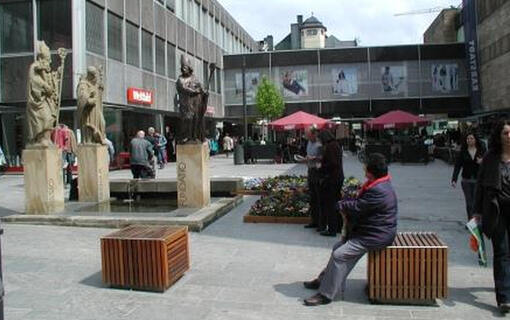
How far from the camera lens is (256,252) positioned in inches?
339

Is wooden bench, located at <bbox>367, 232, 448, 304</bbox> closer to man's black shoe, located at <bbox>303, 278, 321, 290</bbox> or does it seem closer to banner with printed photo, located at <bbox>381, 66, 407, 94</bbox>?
man's black shoe, located at <bbox>303, 278, 321, 290</bbox>

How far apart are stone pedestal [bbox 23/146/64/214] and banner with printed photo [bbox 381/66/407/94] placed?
140 feet

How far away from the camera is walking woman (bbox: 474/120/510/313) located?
5.88 metres

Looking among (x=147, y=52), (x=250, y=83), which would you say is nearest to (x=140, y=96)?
(x=147, y=52)

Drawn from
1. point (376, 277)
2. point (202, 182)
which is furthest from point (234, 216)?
point (376, 277)

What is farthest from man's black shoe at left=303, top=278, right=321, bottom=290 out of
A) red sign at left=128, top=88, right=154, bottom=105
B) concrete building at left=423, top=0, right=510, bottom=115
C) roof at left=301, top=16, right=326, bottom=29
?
roof at left=301, top=16, right=326, bottom=29

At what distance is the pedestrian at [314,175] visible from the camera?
10.1 m

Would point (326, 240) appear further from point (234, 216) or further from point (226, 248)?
point (234, 216)

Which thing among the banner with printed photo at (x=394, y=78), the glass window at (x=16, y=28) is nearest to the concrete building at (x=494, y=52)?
the banner with printed photo at (x=394, y=78)

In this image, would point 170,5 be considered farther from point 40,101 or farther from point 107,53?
point 40,101

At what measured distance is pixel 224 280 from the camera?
7094 mm

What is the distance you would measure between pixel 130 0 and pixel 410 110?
27893 millimetres

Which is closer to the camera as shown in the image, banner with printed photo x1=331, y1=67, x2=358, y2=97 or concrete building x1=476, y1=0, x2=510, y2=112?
concrete building x1=476, y1=0, x2=510, y2=112

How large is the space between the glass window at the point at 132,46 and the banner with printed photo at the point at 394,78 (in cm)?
2536
